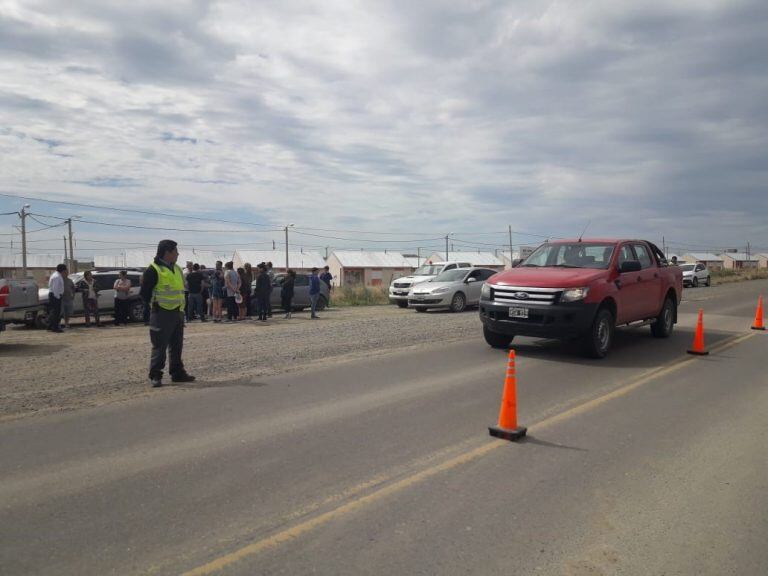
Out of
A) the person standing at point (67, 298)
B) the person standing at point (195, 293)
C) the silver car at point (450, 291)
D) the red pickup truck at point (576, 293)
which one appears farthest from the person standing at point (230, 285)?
the red pickup truck at point (576, 293)

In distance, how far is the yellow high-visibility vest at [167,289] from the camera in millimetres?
7938

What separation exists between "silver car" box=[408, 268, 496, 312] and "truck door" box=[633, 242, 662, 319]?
8.29 m

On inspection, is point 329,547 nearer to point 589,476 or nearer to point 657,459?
point 589,476

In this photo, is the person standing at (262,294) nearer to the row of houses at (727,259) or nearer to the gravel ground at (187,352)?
the gravel ground at (187,352)

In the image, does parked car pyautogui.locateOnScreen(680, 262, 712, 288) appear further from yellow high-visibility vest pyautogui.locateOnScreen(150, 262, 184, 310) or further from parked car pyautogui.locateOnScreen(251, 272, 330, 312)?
yellow high-visibility vest pyautogui.locateOnScreen(150, 262, 184, 310)

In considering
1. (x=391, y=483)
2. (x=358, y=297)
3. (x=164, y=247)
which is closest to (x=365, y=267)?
(x=358, y=297)

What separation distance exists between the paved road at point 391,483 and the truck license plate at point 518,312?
1.91m

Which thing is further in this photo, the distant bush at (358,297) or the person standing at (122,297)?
the distant bush at (358,297)

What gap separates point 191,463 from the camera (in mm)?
4934

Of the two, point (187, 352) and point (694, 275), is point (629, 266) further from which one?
point (694, 275)

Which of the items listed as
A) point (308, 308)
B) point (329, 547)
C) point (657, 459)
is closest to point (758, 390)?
A: point (657, 459)

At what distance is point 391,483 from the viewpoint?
14.7 feet

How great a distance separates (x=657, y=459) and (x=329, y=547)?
3.07 m

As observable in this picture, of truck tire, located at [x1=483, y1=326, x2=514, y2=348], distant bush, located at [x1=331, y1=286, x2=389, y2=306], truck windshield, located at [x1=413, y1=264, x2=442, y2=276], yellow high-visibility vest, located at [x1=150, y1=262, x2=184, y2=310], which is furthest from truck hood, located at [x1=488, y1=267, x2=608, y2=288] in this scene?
distant bush, located at [x1=331, y1=286, x2=389, y2=306]
